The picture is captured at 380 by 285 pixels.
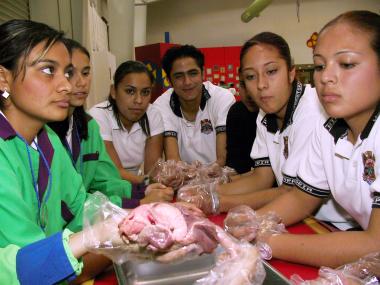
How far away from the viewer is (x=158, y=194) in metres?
1.58

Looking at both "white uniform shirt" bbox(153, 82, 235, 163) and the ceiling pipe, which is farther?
the ceiling pipe

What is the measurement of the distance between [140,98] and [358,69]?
157 centimetres

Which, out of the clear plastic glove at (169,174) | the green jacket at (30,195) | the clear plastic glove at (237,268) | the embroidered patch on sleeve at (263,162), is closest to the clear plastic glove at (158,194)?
the clear plastic glove at (169,174)

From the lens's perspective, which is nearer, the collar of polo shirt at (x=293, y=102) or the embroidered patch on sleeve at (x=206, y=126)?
the collar of polo shirt at (x=293, y=102)

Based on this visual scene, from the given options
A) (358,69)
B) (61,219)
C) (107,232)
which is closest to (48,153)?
(61,219)

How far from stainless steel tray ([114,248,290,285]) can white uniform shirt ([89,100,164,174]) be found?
1604mm

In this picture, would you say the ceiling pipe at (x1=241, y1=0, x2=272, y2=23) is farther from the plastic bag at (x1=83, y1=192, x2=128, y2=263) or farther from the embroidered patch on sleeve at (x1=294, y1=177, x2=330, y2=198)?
the plastic bag at (x1=83, y1=192, x2=128, y2=263)

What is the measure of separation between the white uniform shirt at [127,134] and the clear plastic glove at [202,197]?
3.64 feet

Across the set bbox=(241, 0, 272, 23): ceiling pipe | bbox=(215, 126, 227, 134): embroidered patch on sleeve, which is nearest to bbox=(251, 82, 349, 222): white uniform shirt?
bbox=(215, 126, 227, 134): embroidered patch on sleeve

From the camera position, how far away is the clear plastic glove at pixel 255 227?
102cm

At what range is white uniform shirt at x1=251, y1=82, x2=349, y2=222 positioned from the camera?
1371 mm

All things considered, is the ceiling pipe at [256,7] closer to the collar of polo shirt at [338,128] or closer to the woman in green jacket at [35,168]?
the collar of polo shirt at [338,128]

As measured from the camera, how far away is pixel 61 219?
1148mm

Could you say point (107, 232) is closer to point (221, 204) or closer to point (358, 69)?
point (221, 204)
